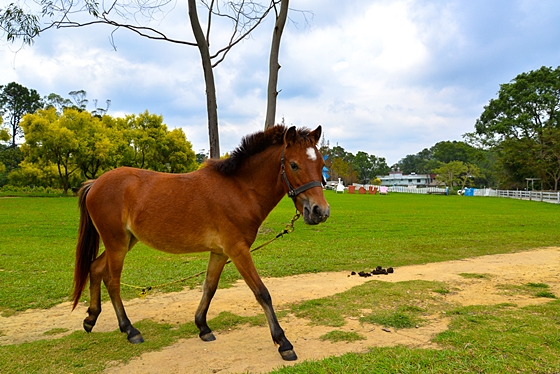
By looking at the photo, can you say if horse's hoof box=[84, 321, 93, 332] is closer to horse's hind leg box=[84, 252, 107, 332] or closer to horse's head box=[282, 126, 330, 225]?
horse's hind leg box=[84, 252, 107, 332]

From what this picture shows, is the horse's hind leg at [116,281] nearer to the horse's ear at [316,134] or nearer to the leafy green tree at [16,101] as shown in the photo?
the horse's ear at [316,134]

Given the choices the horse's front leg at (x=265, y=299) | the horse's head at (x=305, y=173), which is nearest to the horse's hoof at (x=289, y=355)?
the horse's front leg at (x=265, y=299)

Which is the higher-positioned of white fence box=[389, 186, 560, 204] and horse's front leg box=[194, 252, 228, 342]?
horse's front leg box=[194, 252, 228, 342]

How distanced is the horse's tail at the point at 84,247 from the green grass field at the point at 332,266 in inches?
25.0

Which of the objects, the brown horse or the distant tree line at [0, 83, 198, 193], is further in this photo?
the distant tree line at [0, 83, 198, 193]

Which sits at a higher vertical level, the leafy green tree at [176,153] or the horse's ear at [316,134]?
the leafy green tree at [176,153]

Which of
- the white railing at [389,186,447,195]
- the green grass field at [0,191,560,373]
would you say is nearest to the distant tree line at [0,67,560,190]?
the white railing at [389,186,447,195]

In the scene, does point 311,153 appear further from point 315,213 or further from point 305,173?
point 315,213

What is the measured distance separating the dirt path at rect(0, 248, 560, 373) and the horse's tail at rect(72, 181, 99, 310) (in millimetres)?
561

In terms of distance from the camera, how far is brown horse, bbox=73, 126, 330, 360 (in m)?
3.64

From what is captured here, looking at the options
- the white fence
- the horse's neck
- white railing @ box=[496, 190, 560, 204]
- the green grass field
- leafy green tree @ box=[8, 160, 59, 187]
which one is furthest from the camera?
leafy green tree @ box=[8, 160, 59, 187]

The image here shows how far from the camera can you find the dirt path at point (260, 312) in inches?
136

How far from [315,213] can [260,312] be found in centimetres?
222

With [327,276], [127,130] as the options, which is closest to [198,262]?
[327,276]
